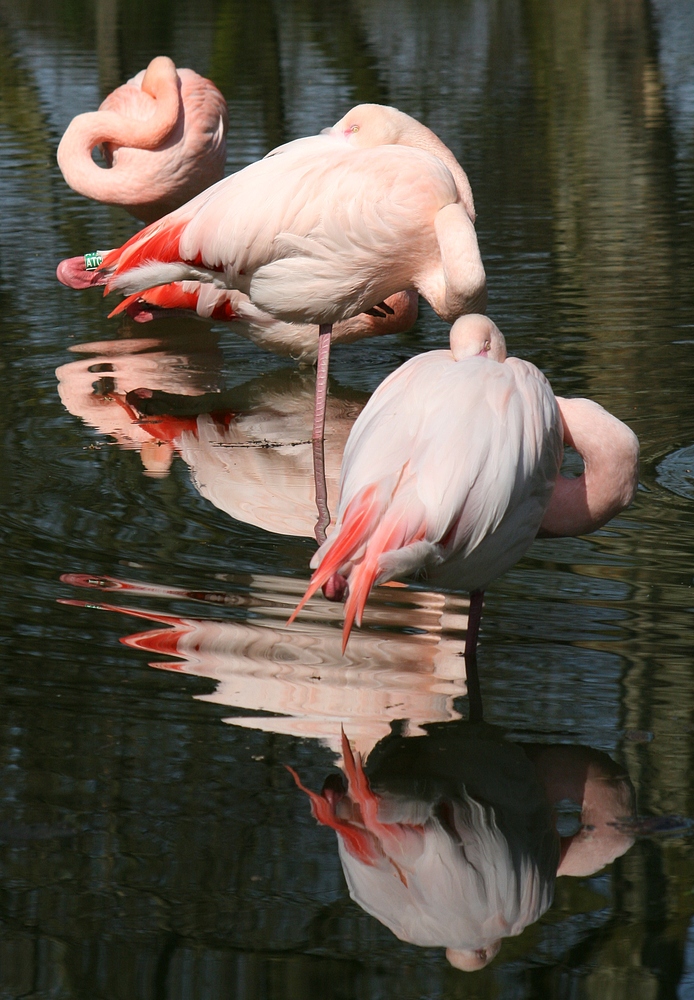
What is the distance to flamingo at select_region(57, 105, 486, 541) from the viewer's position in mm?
4523

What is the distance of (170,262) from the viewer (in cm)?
524

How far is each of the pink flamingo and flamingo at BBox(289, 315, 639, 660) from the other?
170 inches

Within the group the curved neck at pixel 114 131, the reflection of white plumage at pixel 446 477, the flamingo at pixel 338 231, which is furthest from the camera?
the curved neck at pixel 114 131

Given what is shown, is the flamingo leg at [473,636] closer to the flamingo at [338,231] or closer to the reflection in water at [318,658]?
the reflection in water at [318,658]

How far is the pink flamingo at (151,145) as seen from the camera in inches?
A: 283

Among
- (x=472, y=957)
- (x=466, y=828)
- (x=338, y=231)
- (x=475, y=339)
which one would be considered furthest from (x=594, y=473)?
(x=338, y=231)

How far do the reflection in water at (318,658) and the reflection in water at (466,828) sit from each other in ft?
0.36

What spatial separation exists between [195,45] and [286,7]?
4888 millimetres

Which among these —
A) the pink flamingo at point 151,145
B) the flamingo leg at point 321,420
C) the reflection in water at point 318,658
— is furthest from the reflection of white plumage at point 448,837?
the pink flamingo at point 151,145

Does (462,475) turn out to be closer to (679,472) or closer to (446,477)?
(446,477)

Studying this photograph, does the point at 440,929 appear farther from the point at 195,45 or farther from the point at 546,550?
the point at 195,45

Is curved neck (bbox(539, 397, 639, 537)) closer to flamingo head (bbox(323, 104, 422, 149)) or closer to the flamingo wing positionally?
the flamingo wing

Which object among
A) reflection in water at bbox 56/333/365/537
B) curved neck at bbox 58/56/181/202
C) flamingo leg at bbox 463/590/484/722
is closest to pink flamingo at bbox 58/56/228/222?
curved neck at bbox 58/56/181/202

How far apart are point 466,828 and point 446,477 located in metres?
0.70
